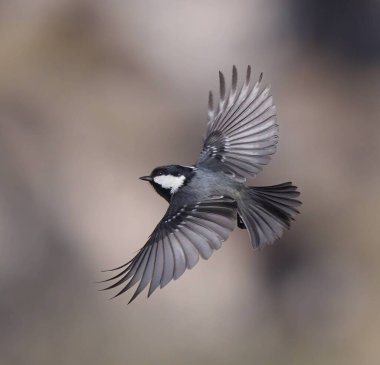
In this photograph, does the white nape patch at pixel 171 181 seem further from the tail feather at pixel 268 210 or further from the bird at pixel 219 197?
the tail feather at pixel 268 210

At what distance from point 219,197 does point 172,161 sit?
3437mm

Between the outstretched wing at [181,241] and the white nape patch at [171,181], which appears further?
the white nape patch at [171,181]

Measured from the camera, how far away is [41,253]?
6668mm

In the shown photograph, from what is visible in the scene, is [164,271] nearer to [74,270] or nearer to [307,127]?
[74,270]

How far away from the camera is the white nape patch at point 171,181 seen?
3605 mm

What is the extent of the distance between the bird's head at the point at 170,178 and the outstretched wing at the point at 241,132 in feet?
0.87

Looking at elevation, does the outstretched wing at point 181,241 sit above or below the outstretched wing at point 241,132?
below

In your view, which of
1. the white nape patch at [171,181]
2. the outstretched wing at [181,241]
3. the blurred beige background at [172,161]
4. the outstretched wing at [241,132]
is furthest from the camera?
the blurred beige background at [172,161]

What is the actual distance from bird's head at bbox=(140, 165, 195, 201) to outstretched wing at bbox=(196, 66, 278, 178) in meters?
0.27

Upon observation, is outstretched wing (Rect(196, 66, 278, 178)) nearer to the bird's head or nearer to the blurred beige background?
the bird's head

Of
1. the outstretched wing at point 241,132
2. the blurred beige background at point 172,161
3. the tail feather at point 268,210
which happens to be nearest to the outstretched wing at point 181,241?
the tail feather at point 268,210

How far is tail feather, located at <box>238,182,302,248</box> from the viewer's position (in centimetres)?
362

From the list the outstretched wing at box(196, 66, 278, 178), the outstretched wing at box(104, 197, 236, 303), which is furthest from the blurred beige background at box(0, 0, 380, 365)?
the outstretched wing at box(104, 197, 236, 303)

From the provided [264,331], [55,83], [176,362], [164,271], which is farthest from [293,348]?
[164,271]
